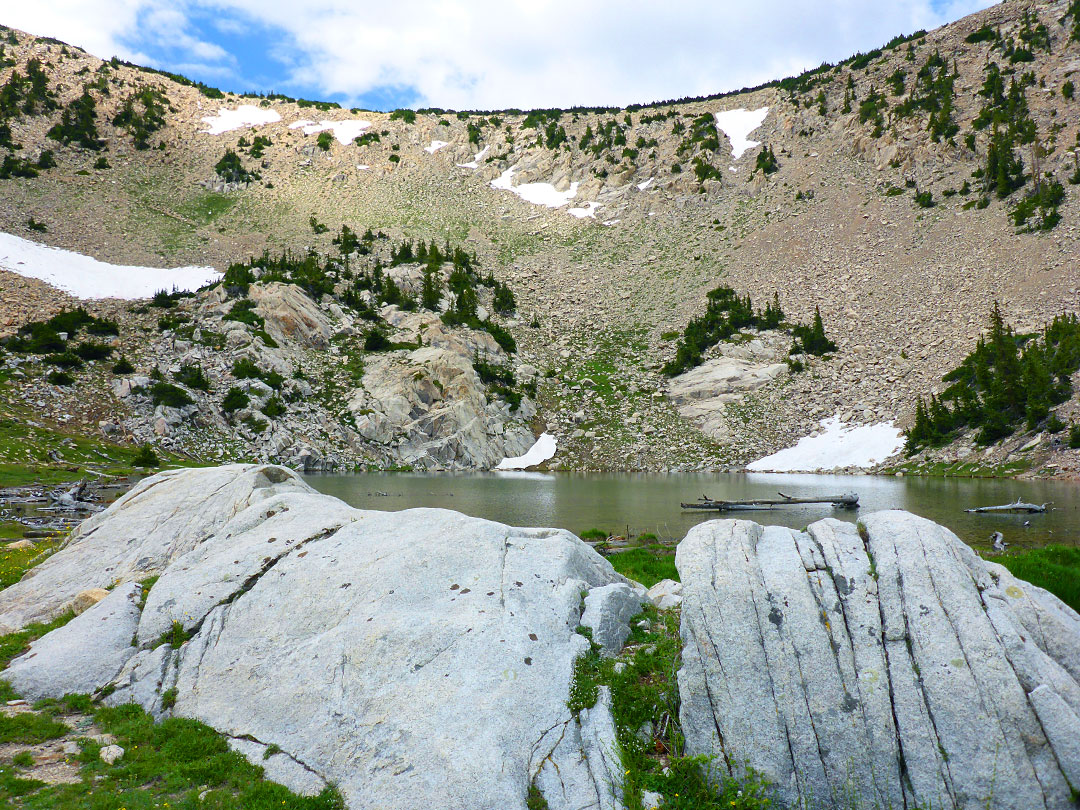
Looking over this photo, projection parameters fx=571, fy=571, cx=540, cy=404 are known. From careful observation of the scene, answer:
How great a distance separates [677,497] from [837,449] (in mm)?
28352

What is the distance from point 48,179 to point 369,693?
121279 mm

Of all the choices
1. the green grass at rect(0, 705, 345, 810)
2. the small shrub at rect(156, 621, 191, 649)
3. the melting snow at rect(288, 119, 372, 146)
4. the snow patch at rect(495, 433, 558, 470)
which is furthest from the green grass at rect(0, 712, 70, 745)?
the melting snow at rect(288, 119, 372, 146)

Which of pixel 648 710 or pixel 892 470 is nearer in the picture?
pixel 648 710

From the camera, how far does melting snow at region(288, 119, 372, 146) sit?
129 m

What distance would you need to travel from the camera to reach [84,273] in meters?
75.8

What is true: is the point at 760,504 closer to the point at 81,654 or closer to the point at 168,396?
the point at 81,654

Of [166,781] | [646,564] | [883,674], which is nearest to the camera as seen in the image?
[883,674]

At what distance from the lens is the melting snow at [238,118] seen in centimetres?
12556

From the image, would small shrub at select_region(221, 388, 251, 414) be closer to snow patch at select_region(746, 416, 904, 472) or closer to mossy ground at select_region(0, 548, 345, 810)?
snow patch at select_region(746, 416, 904, 472)

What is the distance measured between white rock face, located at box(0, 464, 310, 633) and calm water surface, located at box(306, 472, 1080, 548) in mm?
17665

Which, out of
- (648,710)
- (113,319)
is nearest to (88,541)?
(648,710)

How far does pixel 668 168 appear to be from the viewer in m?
120

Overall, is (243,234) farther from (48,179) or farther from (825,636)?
(825,636)

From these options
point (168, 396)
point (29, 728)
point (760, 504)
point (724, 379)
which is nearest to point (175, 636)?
point (29, 728)
